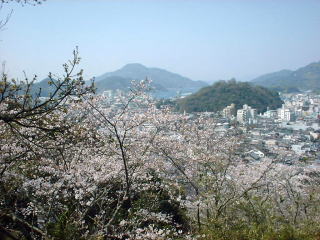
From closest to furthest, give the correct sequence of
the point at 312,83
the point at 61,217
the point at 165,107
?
the point at 61,217 < the point at 165,107 < the point at 312,83

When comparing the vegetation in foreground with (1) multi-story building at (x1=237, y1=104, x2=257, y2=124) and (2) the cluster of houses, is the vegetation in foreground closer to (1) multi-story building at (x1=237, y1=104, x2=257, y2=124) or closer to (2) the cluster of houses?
(2) the cluster of houses

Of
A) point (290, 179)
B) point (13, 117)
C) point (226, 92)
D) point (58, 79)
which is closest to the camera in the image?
point (13, 117)

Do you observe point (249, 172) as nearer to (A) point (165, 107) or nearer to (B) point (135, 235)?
(A) point (165, 107)

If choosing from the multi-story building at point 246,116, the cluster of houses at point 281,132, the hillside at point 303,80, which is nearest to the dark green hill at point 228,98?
the cluster of houses at point 281,132

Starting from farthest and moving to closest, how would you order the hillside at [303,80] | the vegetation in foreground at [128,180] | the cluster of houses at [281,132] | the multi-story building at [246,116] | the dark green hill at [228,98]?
the hillside at [303,80] → the dark green hill at [228,98] → the multi-story building at [246,116] → the cluster of houses at [281,132] → the vegetation in foreground at [128,180]

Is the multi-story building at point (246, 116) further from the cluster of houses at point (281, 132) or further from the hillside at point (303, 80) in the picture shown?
the hillside at point (303, 80)

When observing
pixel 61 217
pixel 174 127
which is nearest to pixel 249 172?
pixel 174 127

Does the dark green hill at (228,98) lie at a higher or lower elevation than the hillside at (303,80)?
lower

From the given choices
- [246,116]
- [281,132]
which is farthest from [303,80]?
[281,132]
